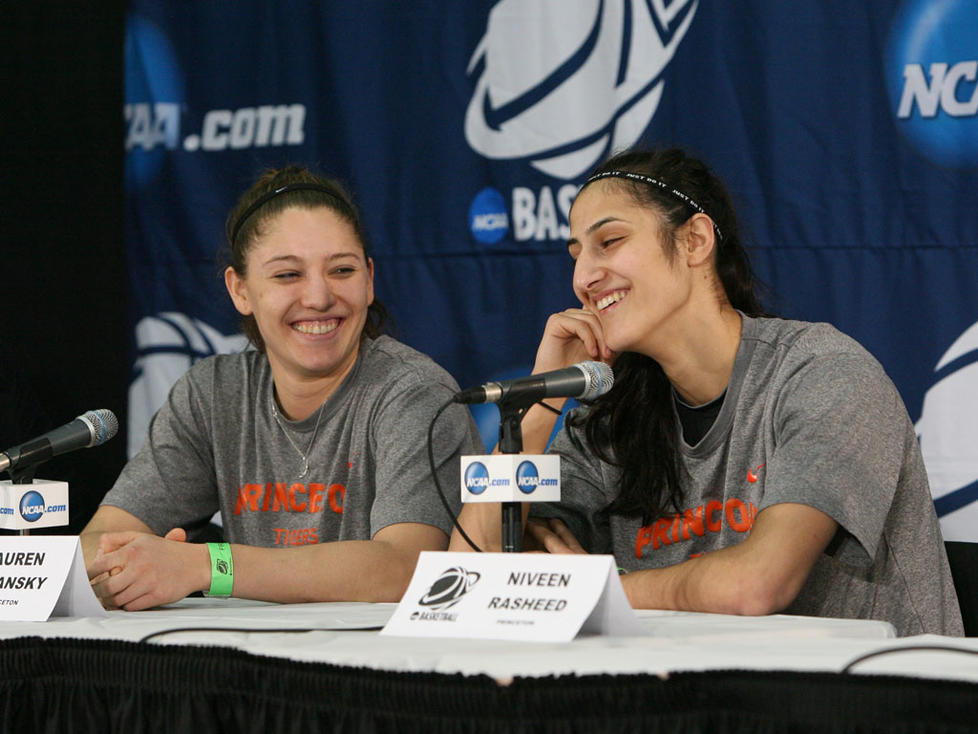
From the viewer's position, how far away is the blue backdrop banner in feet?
8.93

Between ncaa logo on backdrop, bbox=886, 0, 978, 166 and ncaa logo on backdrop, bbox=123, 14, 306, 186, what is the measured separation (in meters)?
1.55

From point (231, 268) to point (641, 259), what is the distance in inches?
35.9

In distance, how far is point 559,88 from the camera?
121 inches

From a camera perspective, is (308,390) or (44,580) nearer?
(44,580)

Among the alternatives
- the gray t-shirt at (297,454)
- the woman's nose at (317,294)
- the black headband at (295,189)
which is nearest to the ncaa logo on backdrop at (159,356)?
the gray t-shirt at (297,454)

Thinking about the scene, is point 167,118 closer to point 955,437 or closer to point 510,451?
point 955,437

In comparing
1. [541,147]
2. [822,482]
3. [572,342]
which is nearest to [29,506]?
[572,342]

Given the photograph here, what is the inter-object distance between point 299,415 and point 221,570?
633mm

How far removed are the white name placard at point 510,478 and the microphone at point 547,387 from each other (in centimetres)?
8

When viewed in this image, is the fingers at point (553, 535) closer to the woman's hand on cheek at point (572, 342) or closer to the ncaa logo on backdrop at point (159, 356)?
the woman's hand on cheek at point (572, 342)

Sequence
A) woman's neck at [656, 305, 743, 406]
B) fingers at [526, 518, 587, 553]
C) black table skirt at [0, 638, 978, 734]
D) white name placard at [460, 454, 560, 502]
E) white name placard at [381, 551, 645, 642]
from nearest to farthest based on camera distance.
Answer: black table skirt at [0, 638, 978, 734], white name placard at [381, 551, 645, 642], white name placard at [460, 454, 560, 502], fingers at [526, 518, 587, 553], woman's neck at [656, 305, 743, 406]

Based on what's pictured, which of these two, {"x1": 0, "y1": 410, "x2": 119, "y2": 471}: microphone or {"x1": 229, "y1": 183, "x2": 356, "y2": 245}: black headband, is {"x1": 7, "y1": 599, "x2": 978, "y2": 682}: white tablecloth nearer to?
{"x1": 0, "y1": 410, "x2": 119, "y2": 471}: microphone

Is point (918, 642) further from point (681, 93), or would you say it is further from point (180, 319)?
point (180, 319)

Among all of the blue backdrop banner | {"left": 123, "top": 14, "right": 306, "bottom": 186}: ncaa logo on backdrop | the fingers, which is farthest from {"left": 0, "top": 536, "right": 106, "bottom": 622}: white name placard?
{"left": 123, "top": 14, "right": 306, "bottom": 186}: ncaa logo on backdrop
